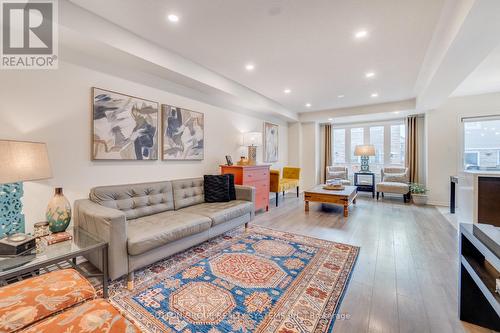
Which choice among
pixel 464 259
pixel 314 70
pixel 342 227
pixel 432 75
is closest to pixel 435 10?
pixel 432 75

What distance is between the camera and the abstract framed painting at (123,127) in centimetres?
264

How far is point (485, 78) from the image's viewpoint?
13.1 feet

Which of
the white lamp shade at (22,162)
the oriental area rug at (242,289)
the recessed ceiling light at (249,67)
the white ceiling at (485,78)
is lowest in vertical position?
the oriental area rug at (242,289)

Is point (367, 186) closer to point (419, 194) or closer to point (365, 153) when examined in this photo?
point (365, 153)

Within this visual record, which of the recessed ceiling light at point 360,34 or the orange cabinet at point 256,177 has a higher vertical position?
the recessed ceiling light at point 360,34

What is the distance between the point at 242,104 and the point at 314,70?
1745 mm

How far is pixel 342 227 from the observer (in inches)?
143

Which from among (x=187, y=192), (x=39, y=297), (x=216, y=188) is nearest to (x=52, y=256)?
(x=39, y=297)

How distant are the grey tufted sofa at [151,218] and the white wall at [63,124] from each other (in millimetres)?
283

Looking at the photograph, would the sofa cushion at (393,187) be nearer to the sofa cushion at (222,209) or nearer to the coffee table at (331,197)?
the coffee table at (331,197)

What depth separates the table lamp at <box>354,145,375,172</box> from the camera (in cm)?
631

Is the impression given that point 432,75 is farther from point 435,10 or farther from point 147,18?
point 147,18

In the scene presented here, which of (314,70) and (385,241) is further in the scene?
(314,70)

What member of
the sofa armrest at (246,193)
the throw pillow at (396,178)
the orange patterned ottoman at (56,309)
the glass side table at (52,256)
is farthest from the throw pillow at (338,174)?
the orange patterned ottoman at (56,309)
